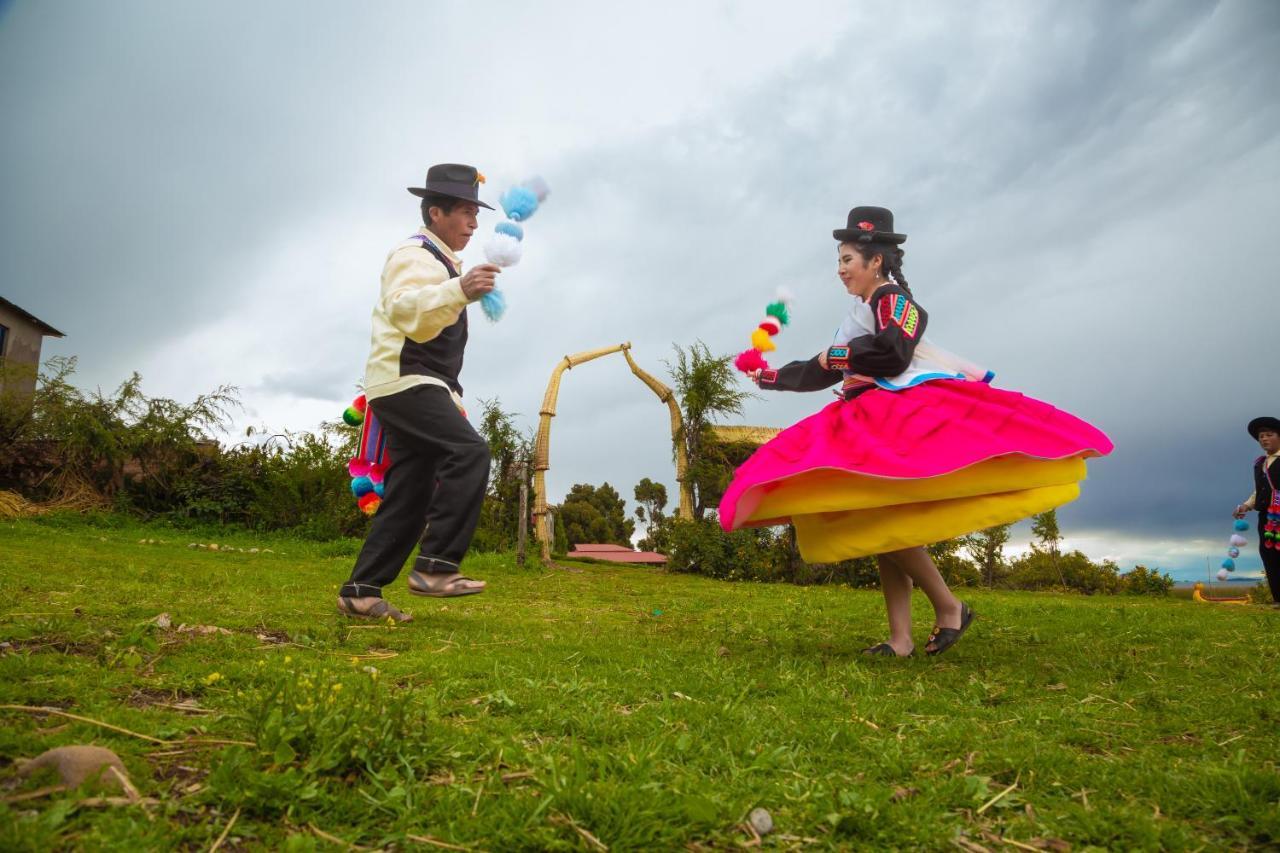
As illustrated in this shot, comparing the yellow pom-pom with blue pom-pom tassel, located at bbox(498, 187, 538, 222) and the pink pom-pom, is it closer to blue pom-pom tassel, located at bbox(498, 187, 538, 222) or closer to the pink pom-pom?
the pink pom-pom

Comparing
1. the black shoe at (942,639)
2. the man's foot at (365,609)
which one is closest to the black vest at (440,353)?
the man's foot at (365,609)

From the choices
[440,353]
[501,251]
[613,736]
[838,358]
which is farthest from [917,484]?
[440,353]

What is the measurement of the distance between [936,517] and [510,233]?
97.8 inches

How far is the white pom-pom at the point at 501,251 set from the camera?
13.9 ft

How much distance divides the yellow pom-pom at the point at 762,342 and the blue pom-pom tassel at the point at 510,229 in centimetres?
145

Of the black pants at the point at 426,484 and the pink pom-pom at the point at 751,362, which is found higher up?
the pink pom-pom at the point at 751,362

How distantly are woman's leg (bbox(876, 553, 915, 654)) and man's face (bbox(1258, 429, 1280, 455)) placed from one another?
788 cm

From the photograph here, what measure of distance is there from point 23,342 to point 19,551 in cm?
2427

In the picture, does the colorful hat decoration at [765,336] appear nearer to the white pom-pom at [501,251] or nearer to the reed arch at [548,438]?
the white pom-pom at [501,251]

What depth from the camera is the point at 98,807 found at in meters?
1.73

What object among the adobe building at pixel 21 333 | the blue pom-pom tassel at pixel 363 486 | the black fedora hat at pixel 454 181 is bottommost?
the blue pom-pom tassel at pixel 363 486

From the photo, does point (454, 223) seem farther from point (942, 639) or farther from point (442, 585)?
point (942, 639)

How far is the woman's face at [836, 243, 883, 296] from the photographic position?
4402 millimetres

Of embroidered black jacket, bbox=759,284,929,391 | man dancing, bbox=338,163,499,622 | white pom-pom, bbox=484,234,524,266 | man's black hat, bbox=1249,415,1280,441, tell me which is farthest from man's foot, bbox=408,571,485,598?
man's black hat, bbox=1249,415,1280,441
